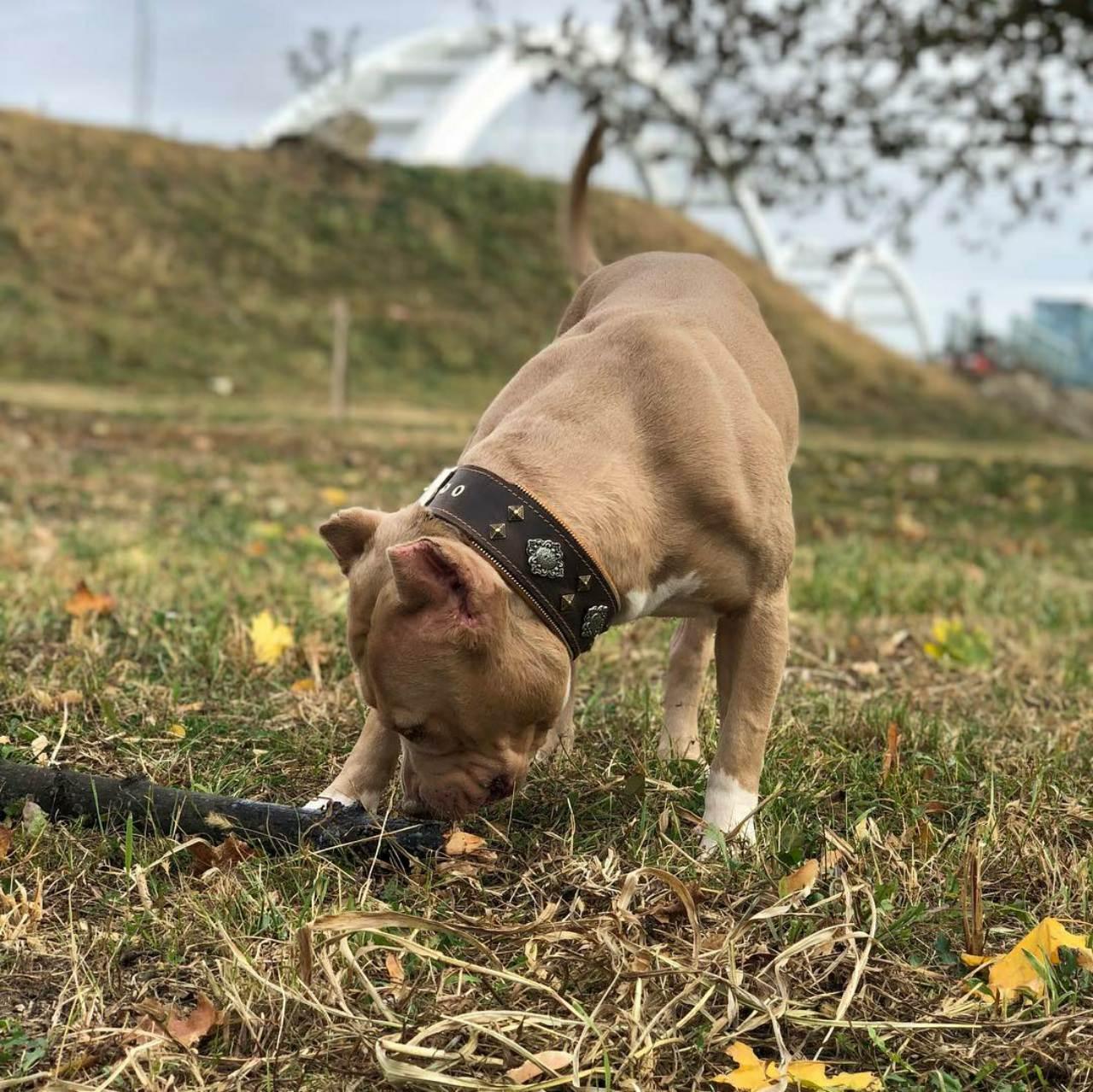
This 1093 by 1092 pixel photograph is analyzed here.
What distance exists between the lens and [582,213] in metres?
4.60

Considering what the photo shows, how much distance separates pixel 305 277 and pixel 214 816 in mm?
26279

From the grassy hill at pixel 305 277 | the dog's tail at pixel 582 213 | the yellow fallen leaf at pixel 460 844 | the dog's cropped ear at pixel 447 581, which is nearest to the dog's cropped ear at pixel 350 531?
the dog's cropped ear at pixel 447 581

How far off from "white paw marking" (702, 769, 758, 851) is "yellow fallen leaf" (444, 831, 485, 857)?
51cm

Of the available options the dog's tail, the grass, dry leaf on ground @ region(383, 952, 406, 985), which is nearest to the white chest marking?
the grass

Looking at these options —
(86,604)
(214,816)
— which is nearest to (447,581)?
(214,816)

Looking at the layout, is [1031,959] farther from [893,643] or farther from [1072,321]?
[1072,321]

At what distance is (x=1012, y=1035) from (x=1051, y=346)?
51055 millimetres

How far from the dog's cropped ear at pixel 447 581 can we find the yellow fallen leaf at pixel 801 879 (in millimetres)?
751

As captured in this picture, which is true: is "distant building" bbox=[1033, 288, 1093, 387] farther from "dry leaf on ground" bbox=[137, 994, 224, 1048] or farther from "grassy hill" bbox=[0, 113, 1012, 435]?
"dry leaf on ground" bbox=[137, 994, 224, 1048]

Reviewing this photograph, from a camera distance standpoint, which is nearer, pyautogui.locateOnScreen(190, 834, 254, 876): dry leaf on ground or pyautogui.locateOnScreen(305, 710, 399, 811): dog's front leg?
pyautogui.locateOnScreen(190, 834, 254, 876): dry leaf on ground

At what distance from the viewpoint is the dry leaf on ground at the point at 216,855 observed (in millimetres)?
2574

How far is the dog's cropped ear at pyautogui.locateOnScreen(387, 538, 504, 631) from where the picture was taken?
7.35 ft

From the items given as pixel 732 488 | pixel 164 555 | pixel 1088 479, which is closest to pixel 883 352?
pixel 1088 479

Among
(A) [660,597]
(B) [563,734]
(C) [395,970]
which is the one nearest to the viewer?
(C) [395,970]
